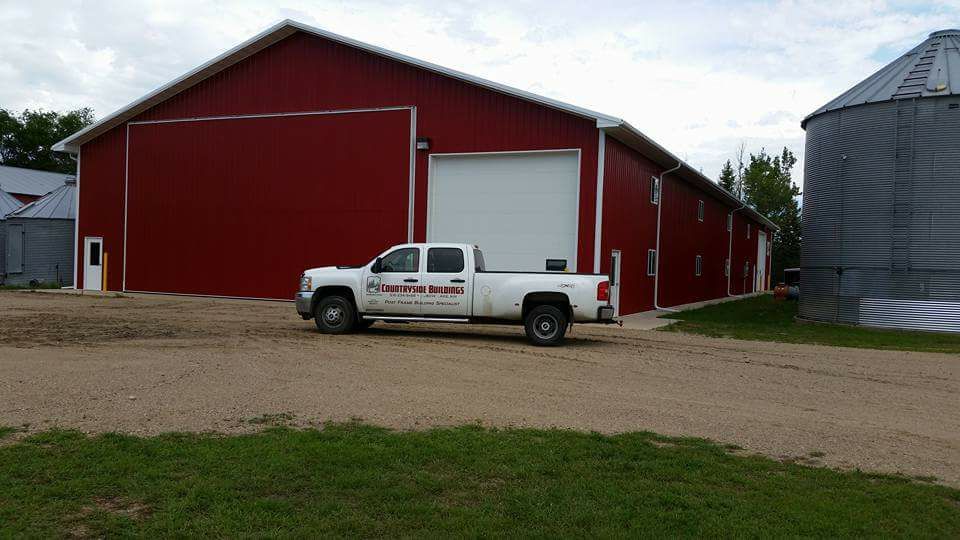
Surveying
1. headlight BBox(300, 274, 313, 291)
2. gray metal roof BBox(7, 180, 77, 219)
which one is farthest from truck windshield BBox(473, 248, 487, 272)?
gray metal roof BBox(7, 180, 77, 219)

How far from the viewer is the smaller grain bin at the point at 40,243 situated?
35.2m

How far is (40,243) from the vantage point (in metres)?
35.8

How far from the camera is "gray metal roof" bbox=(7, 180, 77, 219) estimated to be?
35.8 metres

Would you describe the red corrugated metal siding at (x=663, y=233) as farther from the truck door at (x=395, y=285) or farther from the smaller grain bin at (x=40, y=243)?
the smaller grain bin at (x=40, y=243)

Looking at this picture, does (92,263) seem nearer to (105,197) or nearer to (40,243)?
(105,197)

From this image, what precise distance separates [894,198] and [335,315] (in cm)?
1492

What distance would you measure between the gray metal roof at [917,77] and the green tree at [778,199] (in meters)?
42.0

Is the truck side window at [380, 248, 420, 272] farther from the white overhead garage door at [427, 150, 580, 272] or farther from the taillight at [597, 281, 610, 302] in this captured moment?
the white overhead garage door at [427, 150, 580, 272]

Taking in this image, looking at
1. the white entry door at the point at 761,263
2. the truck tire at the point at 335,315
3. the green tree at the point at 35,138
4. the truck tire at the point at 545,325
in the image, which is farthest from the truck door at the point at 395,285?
the green tree at the point at 35,138

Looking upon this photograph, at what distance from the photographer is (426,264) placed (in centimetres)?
1567

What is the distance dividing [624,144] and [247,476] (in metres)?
18.9

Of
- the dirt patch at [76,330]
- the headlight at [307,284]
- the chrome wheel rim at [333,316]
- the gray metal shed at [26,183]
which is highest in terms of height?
the gray metal shed at [26,183]

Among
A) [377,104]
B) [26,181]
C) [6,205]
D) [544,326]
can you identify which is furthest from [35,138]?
[544,326]

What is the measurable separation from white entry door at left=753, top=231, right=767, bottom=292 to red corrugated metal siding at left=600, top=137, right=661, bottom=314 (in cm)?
2942
